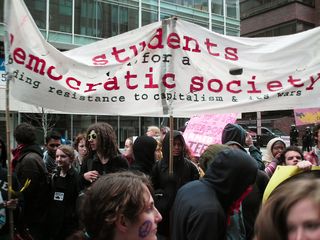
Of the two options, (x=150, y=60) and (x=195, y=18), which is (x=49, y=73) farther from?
(x=195, y=18)

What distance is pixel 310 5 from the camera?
38562 mm

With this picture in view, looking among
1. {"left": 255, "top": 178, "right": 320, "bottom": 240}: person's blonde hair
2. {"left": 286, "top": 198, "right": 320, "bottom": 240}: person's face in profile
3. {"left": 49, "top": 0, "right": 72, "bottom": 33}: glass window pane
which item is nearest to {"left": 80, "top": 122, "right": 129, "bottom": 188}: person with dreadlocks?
{"left": 255, "top": 178, "right": 320, "bottom": 240}: person's blonde hair

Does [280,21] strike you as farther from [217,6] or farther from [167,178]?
[167,178]

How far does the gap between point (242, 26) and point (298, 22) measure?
6328mm

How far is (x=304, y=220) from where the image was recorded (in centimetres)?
127

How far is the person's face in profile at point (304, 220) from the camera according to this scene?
125 centimetres

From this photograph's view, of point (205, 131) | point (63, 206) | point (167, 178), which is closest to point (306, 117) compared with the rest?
point (205, 131)

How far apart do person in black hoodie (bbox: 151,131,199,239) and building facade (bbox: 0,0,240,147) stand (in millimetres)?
16516

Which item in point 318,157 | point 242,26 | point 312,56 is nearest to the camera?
point 312,56

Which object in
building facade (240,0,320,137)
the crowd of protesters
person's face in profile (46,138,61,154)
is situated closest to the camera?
the crowd of protesters

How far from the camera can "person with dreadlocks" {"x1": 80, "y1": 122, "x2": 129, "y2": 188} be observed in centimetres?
419

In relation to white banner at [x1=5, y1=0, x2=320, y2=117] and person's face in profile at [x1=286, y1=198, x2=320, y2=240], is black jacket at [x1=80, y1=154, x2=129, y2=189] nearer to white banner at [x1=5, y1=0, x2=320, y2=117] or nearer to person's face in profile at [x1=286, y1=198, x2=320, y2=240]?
white banner at [x1=5, y1=0, x2=320, y2=117]

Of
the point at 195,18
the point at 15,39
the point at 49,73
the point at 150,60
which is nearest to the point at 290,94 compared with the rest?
the point at 150,60

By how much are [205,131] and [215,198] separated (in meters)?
4.92
